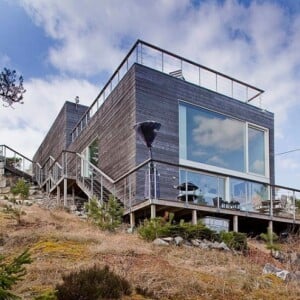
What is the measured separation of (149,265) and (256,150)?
9.58 m

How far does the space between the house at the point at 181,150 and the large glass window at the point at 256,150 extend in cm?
3

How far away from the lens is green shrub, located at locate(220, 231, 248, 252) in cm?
863

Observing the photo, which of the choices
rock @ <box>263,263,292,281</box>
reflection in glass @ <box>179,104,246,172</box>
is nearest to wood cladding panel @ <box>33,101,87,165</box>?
reflection in glass @ <box>179,104,246,172</box>

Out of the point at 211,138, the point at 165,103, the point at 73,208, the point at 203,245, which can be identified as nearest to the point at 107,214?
the point at 203,245

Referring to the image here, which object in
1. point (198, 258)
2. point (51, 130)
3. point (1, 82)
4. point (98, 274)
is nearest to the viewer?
point (98, 274)

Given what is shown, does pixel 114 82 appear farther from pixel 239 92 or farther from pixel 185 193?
pixel 185 193

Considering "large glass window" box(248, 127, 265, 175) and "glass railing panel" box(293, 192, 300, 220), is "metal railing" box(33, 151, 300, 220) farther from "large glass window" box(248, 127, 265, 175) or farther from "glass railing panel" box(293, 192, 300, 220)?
"large glass window" box(248, 127, 265, 175)

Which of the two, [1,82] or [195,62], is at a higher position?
[195,62]

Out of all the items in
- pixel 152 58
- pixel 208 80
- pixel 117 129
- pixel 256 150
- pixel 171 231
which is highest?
pixel 152 58

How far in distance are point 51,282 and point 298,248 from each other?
6.41 metres

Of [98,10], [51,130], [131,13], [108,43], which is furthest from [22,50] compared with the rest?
[51,130]

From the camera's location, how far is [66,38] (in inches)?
430

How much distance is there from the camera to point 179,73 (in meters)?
13.5

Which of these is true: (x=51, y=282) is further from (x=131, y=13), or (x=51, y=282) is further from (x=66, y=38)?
(x=66, y=38)
